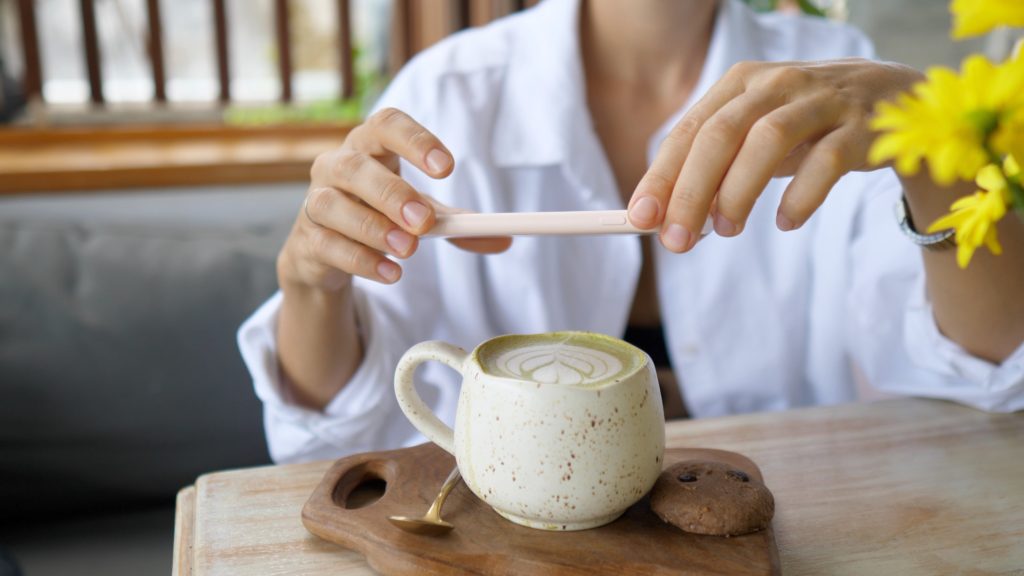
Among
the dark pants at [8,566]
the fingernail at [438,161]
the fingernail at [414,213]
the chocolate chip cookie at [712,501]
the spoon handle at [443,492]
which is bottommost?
the dark pants at [8,566]

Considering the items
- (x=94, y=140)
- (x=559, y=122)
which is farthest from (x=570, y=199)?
(x=94, y=140)

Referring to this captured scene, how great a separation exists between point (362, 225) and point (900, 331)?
57cm

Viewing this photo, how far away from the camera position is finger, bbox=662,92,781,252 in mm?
582

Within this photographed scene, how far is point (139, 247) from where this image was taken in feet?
3.88

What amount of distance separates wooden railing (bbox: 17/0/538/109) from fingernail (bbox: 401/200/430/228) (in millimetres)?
1491

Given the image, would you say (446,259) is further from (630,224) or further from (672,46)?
(630,224)

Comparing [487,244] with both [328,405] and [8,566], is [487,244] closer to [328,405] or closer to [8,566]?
[328,405]

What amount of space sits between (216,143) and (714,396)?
124 cm

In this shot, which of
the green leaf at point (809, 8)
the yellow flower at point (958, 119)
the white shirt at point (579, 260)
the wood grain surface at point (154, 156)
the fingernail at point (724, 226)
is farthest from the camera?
the green leaf at point (809, 8)

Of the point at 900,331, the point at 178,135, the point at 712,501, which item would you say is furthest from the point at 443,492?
the point at 178,135

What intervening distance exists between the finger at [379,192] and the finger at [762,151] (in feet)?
0.66

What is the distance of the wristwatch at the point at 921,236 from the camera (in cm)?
72

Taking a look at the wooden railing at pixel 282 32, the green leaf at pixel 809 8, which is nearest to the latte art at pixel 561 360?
the green leaf at pixel 809 8

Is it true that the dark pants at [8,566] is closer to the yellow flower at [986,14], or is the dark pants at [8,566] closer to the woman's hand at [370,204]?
the woman's hand at [370,204]
